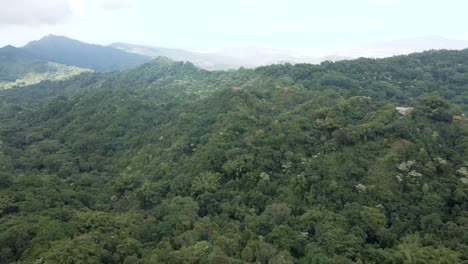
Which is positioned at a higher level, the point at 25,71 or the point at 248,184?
the point at 25,71

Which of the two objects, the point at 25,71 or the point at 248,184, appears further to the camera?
the point at 25,71

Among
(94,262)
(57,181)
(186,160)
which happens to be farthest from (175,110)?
(94,262)

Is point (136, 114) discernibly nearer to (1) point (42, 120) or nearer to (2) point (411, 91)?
(1) point (42, 120)

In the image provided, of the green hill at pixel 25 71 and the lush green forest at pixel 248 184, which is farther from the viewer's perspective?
the green hill at pixel 25 71

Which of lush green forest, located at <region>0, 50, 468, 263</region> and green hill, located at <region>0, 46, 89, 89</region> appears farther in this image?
green hill, located at <region>0, 46, 89, 89</region>
